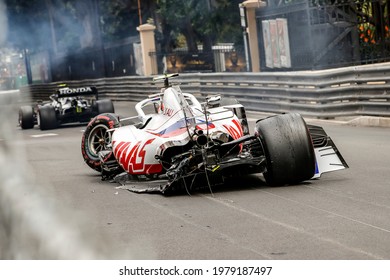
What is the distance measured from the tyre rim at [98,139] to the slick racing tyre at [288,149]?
12.6ft

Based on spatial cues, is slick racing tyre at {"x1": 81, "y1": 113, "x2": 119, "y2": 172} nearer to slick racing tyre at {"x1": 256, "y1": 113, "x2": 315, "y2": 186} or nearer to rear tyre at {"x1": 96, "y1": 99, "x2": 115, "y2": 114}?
slick racing tyre at {"x1": 256, "y1": 113, "x2": 315, "y2": 186}

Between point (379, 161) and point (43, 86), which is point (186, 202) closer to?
point (379, 161)

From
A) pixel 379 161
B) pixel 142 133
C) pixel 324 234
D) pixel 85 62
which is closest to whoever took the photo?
pixel 324 234

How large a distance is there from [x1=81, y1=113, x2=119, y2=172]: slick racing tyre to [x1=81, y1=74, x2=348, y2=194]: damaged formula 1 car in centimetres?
120

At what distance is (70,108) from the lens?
87.4 ft

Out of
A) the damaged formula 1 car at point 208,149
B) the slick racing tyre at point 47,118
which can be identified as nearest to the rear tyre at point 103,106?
the slick racing tyre at point 47,118

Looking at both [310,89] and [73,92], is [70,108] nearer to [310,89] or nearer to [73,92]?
[73,92]

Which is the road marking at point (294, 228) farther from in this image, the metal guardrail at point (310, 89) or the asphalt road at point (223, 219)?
the metal guardrail at point (310, 89)

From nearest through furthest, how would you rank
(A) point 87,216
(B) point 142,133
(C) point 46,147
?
(A) point 87,216, (B) point 142,133, (C) point 46,147

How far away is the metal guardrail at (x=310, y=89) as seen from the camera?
18.8 meters

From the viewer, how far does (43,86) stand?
180 feet

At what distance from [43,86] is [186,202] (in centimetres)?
4568
